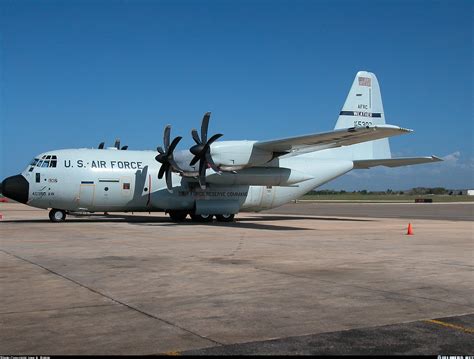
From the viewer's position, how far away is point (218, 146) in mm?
25078

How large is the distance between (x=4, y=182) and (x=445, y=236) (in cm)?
2081

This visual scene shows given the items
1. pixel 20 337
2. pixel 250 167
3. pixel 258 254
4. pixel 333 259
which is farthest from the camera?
pixel 250 167

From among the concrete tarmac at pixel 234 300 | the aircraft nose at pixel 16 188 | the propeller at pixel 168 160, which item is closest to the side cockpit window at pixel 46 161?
the aircraft nose at pixel 16 188

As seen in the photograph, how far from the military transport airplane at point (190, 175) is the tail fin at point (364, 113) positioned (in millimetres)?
1272

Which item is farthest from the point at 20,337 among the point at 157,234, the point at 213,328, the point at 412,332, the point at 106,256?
the point at 157,234

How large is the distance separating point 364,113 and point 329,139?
8959mm

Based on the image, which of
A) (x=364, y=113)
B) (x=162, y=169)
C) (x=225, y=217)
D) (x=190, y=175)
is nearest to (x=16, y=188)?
(x=162, y=169)

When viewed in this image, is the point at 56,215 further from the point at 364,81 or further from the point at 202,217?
the point at 364,81

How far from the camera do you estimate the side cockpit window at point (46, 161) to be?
2605 cm

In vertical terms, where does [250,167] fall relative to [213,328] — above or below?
above

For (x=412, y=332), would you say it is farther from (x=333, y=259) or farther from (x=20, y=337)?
(x=333, y=259)

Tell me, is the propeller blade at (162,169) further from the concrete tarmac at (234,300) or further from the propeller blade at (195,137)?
the concrete tarmac at (234,300)

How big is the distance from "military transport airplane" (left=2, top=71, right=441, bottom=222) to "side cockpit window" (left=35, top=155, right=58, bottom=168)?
52 mm

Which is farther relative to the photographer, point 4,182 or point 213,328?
point 4,182
